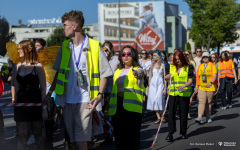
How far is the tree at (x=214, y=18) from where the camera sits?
41656mm

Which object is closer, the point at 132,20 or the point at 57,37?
the point at 57,37

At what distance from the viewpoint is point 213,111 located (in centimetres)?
1238

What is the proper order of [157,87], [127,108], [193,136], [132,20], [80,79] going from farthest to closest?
1. [132,20]
2. [157,87]
3. [193,136]
4. [127,108]
5. [80,79]

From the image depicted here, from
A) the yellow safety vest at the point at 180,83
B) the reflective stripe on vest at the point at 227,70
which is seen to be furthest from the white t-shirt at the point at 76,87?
the reflective stripe on vest at the point at 227,70

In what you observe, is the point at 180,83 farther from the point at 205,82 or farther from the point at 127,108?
the point at 127,108

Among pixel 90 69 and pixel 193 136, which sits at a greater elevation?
pixel 90 69

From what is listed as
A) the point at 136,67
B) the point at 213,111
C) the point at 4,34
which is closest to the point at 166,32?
the point at 4,34

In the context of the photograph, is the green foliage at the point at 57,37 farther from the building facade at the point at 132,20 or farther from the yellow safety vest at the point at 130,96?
the yellow safety vest at the point at 130,96

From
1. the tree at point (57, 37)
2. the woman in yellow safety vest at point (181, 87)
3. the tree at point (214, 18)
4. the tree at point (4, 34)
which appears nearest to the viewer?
the woman in yellow safety vest at point (181, 87)

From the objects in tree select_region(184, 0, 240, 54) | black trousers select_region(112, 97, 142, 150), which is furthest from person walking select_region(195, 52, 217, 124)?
tree select_region(184, 0, 240, 54)

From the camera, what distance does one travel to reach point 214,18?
42469 mm

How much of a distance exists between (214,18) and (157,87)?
112ft

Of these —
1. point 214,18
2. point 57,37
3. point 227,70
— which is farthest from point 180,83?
point 57,37

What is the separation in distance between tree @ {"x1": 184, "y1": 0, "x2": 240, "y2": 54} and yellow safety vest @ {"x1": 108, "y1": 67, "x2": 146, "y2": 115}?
37.2m
